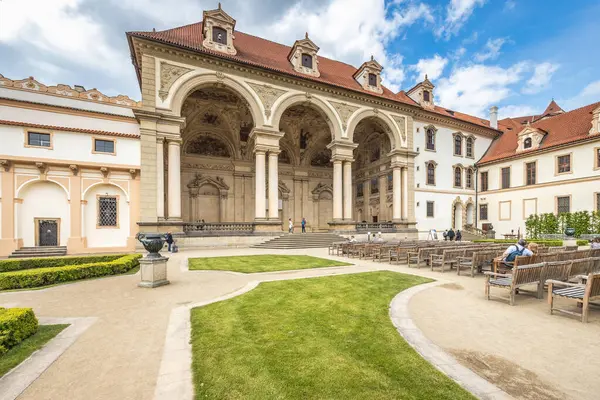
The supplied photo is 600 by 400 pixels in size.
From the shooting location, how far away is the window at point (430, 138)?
103ft

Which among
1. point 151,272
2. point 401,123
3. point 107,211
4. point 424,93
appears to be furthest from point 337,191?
point 151,272

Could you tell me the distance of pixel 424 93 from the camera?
1300 inches

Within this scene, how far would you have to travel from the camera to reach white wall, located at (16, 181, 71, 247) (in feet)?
56.8

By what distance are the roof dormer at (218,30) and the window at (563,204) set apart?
110ft

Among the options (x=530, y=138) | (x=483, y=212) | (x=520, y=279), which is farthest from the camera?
(x=483, y=212)

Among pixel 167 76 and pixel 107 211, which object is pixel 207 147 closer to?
pixel 167 76

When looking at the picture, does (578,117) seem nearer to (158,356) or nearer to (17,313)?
(158,356)

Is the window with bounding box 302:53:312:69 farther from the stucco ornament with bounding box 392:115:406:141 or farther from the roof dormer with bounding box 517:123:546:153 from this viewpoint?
the roof dormer with bounding box 517:123:546:153

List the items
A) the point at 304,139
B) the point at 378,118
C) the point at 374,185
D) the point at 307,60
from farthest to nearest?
the point at 374,185 < the point at 304,139 < the point at 378,118 < the point at 307,60

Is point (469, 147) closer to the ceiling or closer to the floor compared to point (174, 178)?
closer to the ceiling

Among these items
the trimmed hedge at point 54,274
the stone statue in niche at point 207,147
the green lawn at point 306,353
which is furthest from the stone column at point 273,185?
the green lawn at point 306,353

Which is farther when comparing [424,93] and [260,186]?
[424,93]

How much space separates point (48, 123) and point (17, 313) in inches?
754

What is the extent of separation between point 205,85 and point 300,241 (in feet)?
48.3
